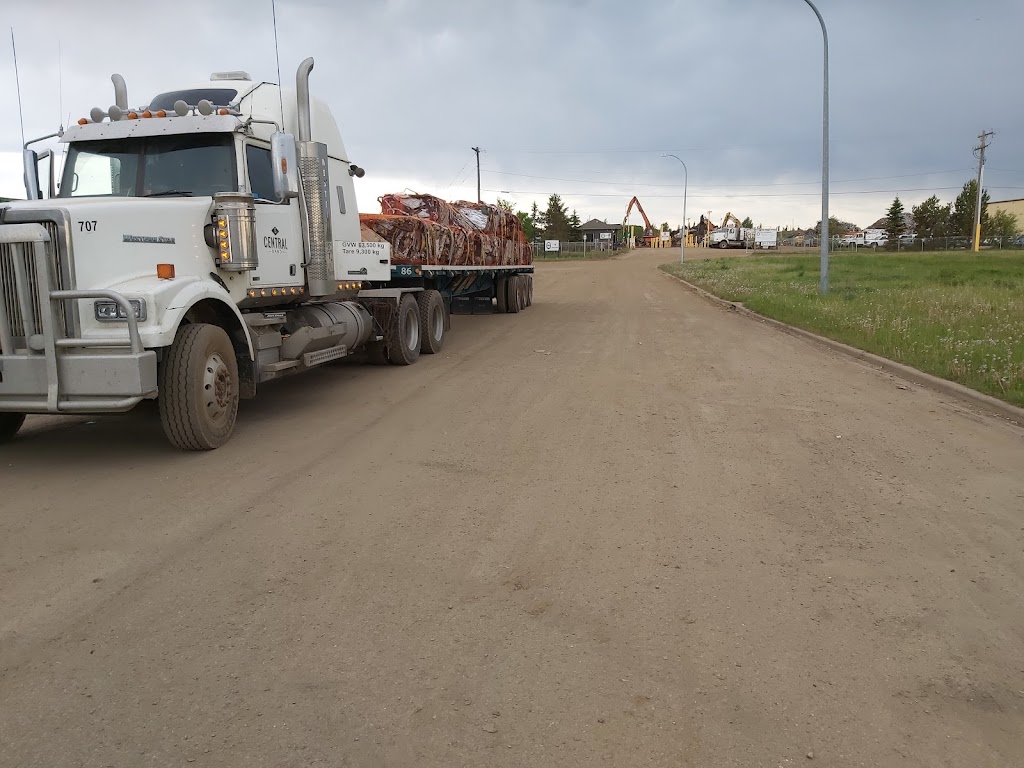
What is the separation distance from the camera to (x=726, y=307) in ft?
67.9

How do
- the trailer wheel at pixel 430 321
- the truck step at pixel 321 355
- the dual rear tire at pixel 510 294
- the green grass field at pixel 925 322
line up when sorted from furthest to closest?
the dual rear tire at pixel 510 294 < the trailer wheel at pixel 430 321 < the green grass field at pixel 925 322 < the truck step at pixel 321 355

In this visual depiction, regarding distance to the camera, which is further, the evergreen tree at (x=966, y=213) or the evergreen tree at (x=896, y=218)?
the evergreen tree at (x=896, y=218)

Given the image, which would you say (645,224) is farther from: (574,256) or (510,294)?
(510,294)

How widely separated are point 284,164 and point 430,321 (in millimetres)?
5368

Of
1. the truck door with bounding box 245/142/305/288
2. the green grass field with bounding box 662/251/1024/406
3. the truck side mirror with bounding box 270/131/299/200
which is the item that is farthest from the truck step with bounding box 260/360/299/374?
the green grass field with bounding box 662/251/1024/406

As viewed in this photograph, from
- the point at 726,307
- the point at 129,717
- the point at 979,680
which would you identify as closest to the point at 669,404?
the point at 979,680

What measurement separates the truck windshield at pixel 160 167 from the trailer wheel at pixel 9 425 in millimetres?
2162

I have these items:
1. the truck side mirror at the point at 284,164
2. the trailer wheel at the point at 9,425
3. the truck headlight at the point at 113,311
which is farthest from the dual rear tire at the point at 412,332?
the truck headlight at the point at 113,311

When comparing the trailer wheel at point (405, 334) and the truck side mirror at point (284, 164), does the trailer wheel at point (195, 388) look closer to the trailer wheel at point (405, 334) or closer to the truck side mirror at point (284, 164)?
the truck side mirror at point (284, 164)

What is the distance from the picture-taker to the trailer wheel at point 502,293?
66.9ft

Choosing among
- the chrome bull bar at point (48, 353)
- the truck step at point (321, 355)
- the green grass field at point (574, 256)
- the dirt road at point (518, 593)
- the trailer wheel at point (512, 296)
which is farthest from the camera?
the green grass field at point (574, 256)

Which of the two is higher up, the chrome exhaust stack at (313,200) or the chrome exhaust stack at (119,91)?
the chrome exhaust stack at (119,91)

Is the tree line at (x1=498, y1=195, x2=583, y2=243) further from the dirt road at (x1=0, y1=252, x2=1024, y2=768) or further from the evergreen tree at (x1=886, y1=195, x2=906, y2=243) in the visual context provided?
the dirt road at (x1=0, y1=252, x2=1024, y2=768)

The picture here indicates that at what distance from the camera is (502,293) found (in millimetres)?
20547
